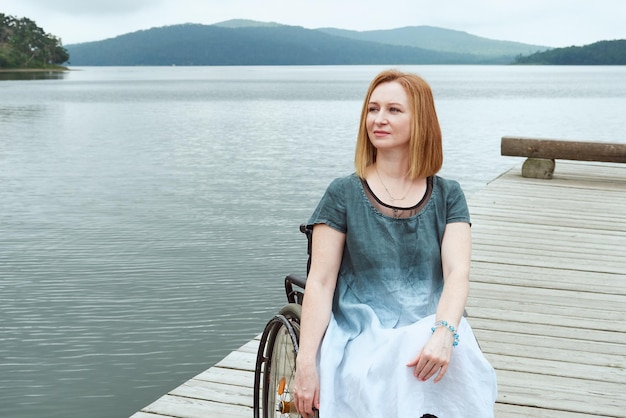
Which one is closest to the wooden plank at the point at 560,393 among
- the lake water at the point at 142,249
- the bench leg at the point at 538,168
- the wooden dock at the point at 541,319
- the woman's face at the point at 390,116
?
the wooden dock at the point at 541,319

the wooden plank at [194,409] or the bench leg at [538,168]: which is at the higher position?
the bench leg at [538,168]

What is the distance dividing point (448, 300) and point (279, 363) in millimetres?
687

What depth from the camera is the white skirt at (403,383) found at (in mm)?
2277

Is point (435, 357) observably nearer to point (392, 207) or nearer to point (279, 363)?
point (392, 207)

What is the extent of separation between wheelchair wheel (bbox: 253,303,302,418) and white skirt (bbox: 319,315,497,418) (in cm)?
22

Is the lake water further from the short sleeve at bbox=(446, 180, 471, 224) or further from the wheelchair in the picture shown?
the short sleeve at bbox=(446, 180, 471, 224)

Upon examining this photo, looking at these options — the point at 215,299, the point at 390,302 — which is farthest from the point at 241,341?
the point at 390,302

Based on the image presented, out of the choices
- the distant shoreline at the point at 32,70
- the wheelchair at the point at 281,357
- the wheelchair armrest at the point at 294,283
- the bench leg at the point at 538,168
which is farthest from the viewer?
the distant shoreline at the point at 32,70

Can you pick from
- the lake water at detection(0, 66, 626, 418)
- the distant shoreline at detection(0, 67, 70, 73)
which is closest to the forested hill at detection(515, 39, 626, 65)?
the distant shoreline at detection(0, 67, 70, 73)

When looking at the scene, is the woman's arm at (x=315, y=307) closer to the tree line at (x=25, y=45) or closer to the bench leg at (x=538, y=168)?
the bench leg at (x=538, y=168)

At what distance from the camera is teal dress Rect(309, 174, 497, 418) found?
7.55 ft

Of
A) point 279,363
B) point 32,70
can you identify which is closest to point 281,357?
point 279,363

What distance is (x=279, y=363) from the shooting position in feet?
9.36

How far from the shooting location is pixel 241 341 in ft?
23.7
